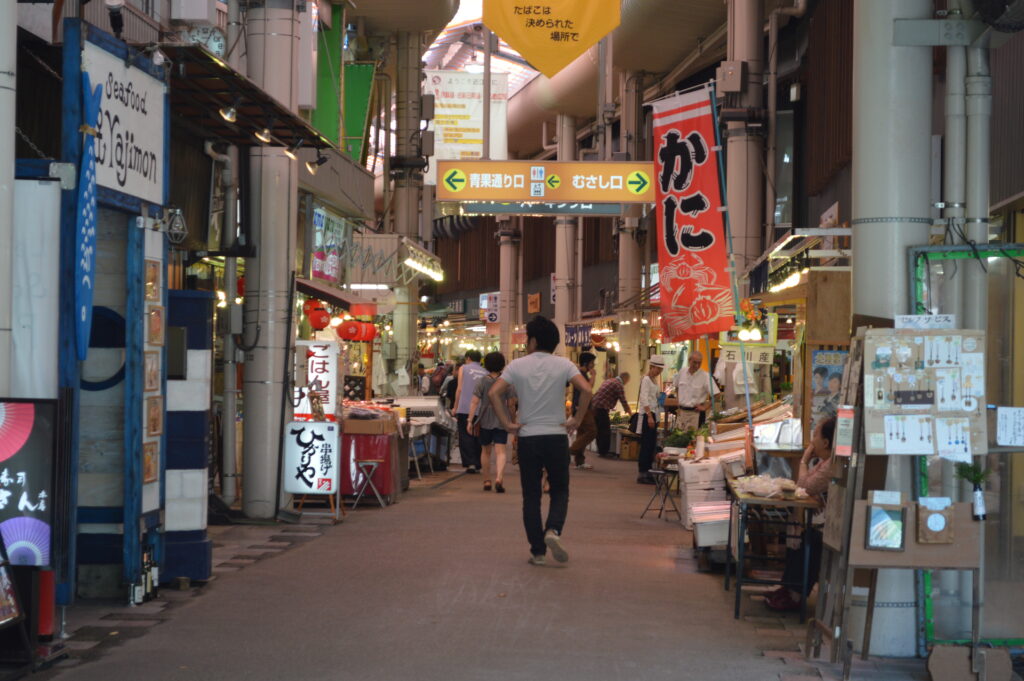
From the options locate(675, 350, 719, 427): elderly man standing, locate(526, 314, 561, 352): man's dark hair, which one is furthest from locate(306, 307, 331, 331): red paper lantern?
locate(526, 314, 561, 352): man's dark hair

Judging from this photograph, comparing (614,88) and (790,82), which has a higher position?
(614,88)

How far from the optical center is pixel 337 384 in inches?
531

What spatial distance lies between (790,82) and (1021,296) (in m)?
15.9

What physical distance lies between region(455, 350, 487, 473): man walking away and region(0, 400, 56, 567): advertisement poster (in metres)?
11.0

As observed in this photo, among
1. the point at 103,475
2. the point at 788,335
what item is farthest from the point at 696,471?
the point at 788,335

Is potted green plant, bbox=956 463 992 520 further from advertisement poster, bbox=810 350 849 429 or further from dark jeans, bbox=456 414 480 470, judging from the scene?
dark jeans, bbox=456 414 480 470

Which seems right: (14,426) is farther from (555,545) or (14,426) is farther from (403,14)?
(403,14)

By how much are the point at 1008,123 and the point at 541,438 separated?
432 cm

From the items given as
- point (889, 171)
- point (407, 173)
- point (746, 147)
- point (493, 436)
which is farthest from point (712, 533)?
point (407, 173)

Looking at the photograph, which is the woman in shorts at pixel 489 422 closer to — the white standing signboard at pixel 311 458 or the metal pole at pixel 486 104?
the white standing signboard at pixel 311 458

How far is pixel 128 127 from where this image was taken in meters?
7.81

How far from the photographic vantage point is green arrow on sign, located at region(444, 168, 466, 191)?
18.1 metres

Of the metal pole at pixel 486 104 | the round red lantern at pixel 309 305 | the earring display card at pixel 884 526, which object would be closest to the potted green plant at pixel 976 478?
the earring display card at pixel 884 526

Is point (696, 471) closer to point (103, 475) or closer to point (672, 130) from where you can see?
point (672, 130)
